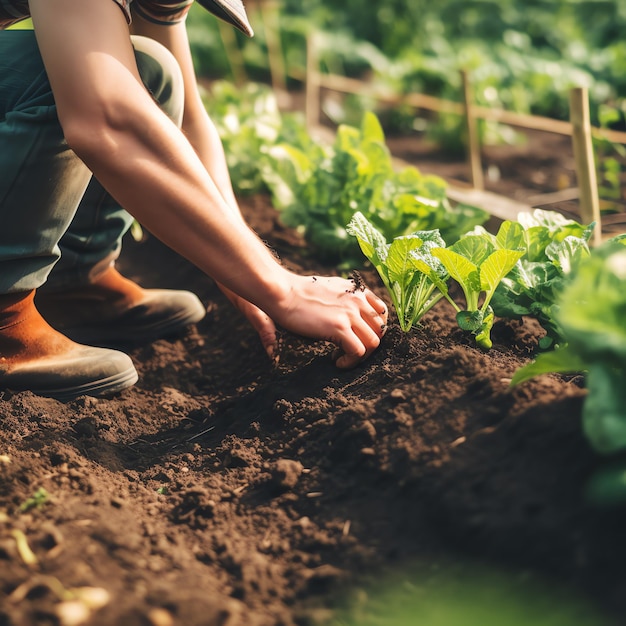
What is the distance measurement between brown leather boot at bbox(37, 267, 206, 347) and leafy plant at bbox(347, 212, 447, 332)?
0.88 metres

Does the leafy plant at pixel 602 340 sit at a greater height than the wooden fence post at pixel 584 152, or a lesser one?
greater

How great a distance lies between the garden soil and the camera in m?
1.31

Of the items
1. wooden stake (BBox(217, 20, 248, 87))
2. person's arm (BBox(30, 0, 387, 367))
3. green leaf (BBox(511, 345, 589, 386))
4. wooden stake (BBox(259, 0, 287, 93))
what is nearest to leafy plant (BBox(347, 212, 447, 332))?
person's arm (BBox(30, 0, 387, 367))

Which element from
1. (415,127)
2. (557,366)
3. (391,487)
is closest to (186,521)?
(391,487)

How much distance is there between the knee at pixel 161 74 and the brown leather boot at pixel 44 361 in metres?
0.68

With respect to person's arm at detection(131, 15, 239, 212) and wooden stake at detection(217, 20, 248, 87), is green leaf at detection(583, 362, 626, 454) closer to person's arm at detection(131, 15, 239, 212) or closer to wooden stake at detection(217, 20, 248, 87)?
person's arm at detection(131, 15, 239, 212)

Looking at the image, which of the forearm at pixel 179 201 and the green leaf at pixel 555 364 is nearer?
the green leaf at pixel 555 364

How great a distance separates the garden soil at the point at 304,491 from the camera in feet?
4.29

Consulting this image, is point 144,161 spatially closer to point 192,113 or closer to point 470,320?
point 192,113

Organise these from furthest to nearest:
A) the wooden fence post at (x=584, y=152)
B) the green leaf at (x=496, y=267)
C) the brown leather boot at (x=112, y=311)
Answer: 1. the wooden fence post at (x=584, y=152)
2. the brown leather boot at (x=112, y=311)
3. the green leaf at (x=496, y=267)

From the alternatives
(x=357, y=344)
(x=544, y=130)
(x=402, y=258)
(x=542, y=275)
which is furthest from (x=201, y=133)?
(x=544, y=130)

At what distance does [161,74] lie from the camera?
2.14m

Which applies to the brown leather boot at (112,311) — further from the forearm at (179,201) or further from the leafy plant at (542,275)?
the leafy plant at (542,275)

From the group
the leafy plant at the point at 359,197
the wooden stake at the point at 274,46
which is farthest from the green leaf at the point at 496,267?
the wooden stake at the point at 274,46
